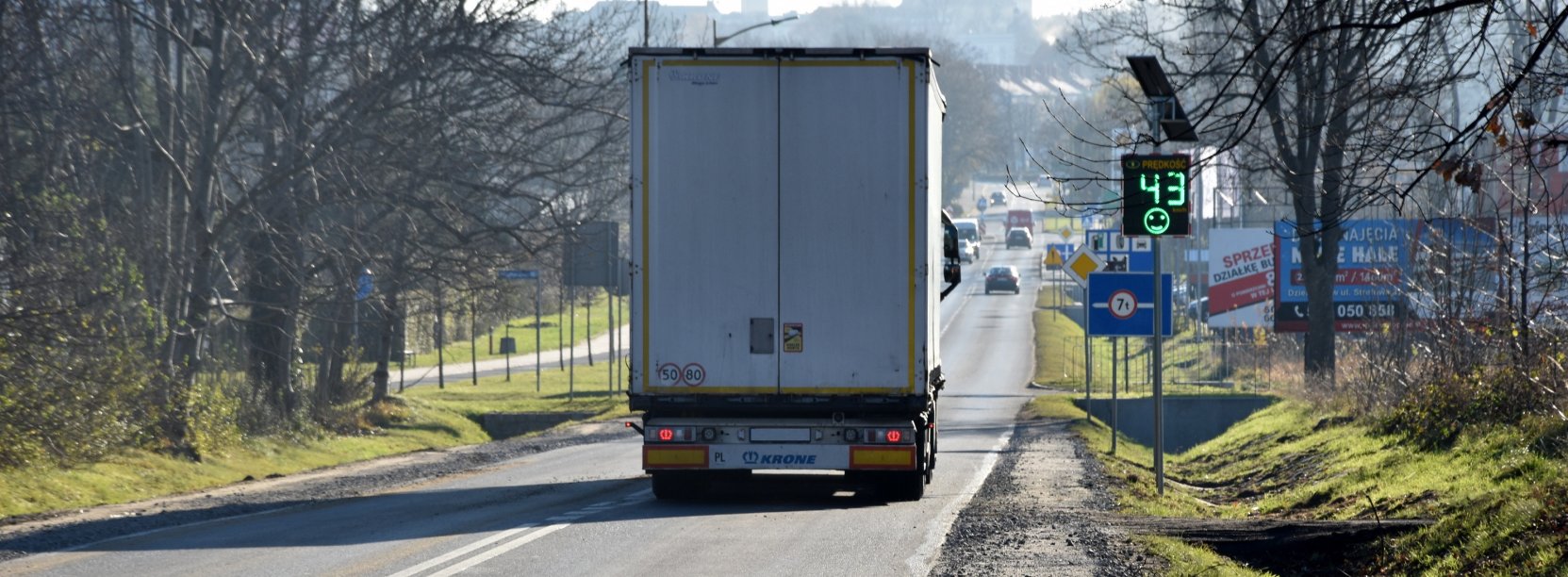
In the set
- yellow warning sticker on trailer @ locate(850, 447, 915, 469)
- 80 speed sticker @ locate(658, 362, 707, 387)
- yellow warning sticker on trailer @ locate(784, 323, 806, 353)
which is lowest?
yellow warning sticker on trailer @ locate(850, 447, 915, 469)

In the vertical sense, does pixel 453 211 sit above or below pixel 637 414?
above

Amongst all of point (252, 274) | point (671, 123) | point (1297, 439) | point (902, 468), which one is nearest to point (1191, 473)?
point (1297, 439)

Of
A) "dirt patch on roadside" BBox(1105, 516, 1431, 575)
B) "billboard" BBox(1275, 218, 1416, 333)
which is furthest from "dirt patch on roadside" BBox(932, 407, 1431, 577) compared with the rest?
"billboard" BBox(1275, 218, 1416, 333)

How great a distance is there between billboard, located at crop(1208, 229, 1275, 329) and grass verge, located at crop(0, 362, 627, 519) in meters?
18.4

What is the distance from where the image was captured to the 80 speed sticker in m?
13.7

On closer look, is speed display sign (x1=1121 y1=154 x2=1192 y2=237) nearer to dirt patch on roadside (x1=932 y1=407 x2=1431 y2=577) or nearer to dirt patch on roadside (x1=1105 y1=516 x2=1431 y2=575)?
dirt patch on roadside (x1=932 y1=407 x2=1431 y2=577)

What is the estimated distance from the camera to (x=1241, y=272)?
47.8 meters

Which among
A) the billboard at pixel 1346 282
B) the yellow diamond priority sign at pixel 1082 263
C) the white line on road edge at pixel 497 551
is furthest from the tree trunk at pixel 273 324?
the billboard at pixel 1346 282

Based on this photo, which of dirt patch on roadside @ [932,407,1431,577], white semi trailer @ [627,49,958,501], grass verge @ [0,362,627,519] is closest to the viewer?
dirt patch on roadside @ [932,407,1431,577]

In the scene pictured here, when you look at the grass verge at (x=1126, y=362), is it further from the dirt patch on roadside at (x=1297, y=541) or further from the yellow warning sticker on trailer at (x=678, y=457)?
the dirt patch on roadside at (x=1297, y=541)

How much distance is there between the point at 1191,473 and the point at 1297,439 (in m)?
1.64

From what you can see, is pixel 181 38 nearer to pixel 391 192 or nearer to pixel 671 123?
pixel 391 192

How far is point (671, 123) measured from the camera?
1345 cm

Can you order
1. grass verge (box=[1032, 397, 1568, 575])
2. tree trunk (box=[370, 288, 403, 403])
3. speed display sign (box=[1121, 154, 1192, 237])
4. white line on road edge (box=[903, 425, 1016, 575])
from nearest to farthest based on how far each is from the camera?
grass verge (box=[1032, 397, 1568, 575]) < white line on road edge (box=[903, 425, 1016, 575]) < speed display sign (box=[1121, 154, 1192, 237]) < tree trunk (box=[370, 288, 403, 403])
